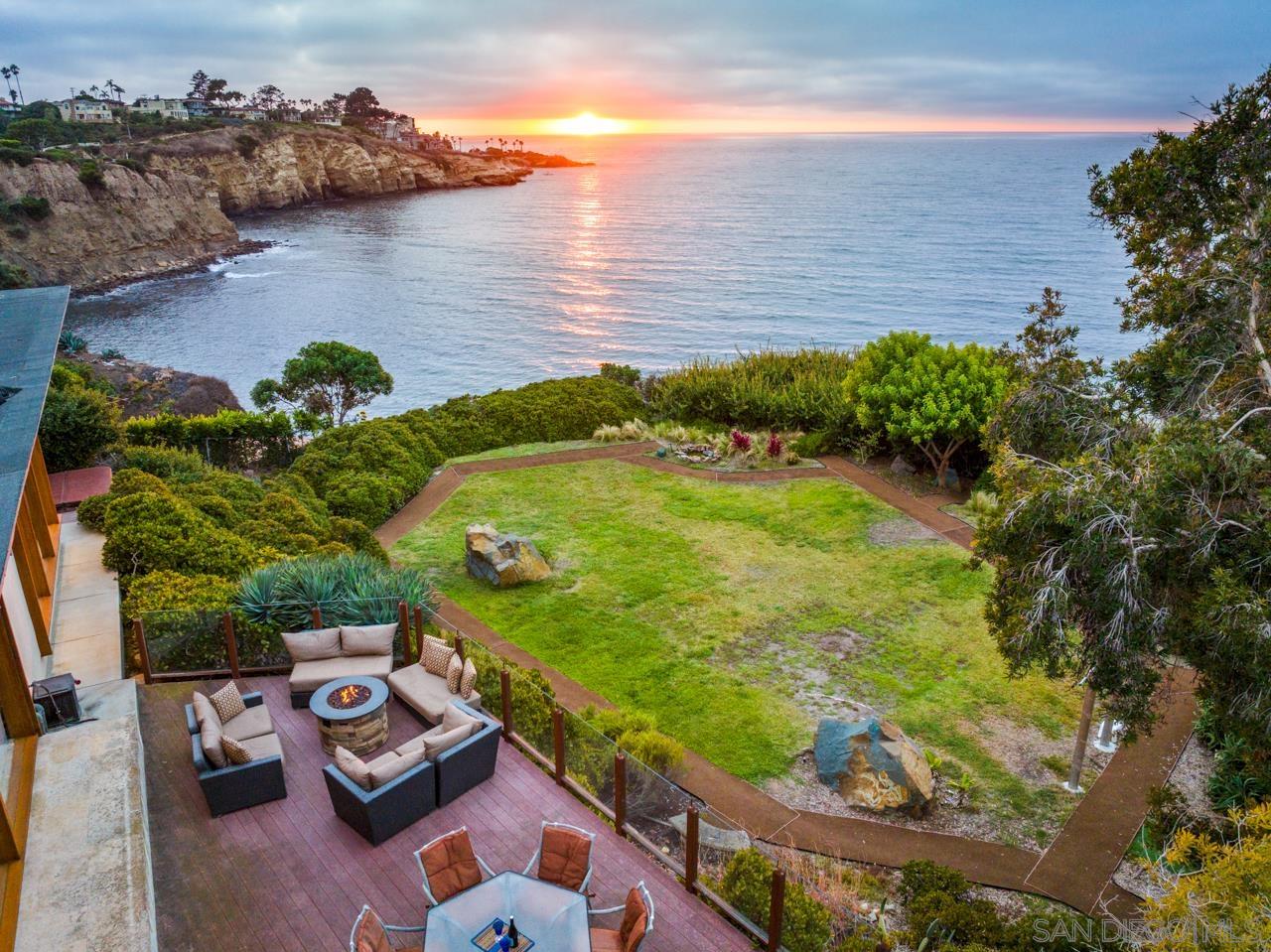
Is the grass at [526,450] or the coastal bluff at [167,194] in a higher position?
the coastal bluff at [167,194]

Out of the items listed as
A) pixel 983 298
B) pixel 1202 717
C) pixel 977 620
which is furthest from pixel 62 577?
pixel 983 298

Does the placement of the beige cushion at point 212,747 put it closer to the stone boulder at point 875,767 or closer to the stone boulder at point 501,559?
the stone boulder at point 875,767

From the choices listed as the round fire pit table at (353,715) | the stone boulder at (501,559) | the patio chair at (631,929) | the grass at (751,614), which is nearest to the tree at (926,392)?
the grass at (751,614)

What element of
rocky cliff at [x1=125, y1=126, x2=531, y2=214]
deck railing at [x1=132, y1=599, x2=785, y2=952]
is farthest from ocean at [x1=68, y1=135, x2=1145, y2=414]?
deck railing at [x1=132, y1=599, x2=785, y2=952]

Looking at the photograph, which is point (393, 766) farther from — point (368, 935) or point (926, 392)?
point (926, 392)

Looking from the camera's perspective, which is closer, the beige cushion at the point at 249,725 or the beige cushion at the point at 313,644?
the beige cushion at the point at 249,725

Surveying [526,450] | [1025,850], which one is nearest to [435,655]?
[1025,850]

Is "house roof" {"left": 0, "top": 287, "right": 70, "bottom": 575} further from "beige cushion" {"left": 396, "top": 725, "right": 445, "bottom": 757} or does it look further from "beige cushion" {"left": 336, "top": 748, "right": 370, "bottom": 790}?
"beige cushion" {"left": 396, "top": 725, "right": 445, "bottom": 757}
